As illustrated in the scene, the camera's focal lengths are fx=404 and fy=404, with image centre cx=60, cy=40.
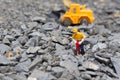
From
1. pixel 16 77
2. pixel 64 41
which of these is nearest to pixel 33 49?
pixel 64 41

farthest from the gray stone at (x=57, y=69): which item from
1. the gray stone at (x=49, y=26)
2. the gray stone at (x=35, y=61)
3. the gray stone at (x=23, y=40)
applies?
the gray stone at (x=49, y=26)

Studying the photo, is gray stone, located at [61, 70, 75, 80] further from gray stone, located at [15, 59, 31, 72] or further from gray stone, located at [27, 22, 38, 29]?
gray stone, located at [27, 22, 38, 29]

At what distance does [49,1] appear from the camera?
86.3ft

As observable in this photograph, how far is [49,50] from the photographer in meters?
15.4

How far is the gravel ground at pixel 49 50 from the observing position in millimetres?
13922

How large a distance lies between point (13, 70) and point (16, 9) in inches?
311

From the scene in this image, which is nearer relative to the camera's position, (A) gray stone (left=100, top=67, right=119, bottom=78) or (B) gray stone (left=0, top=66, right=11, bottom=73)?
(B) gray stone (left=0, top=66, right=11, bottom=73)

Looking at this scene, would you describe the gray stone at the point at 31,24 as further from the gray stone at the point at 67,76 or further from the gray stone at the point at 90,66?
the gray stone at the point at 67,76

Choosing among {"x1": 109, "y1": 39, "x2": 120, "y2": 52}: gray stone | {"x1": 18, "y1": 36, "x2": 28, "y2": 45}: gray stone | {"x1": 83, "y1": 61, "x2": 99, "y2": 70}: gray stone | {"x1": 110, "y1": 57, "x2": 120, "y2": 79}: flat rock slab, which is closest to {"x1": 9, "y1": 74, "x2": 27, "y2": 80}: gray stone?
{"x1": 83, "y1": 61, "x2": 99, "y2": 70}: gray stone

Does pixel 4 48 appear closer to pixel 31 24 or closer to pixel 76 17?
pixel 31 24

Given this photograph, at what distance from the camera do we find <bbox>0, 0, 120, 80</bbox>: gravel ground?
45.7ft

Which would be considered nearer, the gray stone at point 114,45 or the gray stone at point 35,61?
the gray stone at point 35,61

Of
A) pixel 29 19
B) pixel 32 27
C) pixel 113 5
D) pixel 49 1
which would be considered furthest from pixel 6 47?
pixel 113 5

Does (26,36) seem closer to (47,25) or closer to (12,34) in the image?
(12,34)
